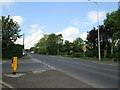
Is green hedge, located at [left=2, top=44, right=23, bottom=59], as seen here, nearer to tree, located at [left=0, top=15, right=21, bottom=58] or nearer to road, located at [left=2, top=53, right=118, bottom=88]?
tree, located at [left=0, top=15, right=21, bottom=58]

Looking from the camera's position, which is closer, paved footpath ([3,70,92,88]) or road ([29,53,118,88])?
paved footpath ([3,70,92,88])

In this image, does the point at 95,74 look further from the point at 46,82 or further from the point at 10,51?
the point at 10,51

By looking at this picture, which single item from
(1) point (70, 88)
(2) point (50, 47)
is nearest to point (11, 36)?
(1) point (70, 88)

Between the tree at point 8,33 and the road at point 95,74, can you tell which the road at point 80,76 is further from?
the tree at point 8,33

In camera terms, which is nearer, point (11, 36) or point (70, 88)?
point (70, 88)

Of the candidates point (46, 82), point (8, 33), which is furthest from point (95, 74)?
point (8, 33)

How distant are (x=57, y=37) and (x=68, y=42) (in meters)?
8.63

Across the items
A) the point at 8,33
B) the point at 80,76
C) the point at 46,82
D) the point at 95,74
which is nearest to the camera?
the point at 46,82

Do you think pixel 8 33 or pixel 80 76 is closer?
pixel 80 76

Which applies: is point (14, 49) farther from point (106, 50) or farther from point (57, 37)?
point (57, 37)

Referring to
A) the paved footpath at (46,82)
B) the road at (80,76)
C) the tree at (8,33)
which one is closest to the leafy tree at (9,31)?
the tree at (8,33)

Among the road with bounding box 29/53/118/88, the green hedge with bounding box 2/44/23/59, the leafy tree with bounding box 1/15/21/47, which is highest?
the leafy tree with bounding box 1/15/21/47

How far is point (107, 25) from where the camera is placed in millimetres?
37250

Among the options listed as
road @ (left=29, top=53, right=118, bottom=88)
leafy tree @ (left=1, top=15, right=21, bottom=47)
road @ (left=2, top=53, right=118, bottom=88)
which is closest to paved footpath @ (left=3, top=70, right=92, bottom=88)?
road @ (left=2, top=53, right=118, bottom=88)
